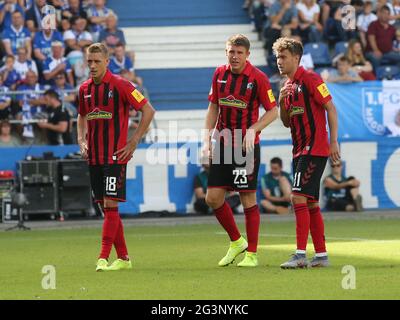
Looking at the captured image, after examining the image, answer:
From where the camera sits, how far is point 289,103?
1237cm

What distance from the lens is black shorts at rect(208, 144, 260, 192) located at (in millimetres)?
12773

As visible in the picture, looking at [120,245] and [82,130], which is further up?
[82,130]

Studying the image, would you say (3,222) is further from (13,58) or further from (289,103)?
(289,103)

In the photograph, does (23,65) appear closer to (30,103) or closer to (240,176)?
(30,103)

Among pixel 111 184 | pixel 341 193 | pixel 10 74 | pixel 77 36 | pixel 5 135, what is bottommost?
pixel 341 193

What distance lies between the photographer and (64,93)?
23969 millimetres

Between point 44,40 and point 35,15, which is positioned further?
point 35,15

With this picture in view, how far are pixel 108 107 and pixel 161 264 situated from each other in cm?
188

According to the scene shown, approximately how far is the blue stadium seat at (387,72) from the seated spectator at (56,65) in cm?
657

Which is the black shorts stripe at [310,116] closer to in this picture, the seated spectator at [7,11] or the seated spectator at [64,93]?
the seated spectator at [64,93]

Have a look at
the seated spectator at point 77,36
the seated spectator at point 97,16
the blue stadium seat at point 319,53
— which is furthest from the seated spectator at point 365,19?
the seated spectator at point 77,36

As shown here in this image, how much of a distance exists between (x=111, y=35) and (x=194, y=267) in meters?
13.4

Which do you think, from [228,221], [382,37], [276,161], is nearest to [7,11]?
[276,161]

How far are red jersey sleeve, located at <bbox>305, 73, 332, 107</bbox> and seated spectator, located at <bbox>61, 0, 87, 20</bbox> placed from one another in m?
14.2
